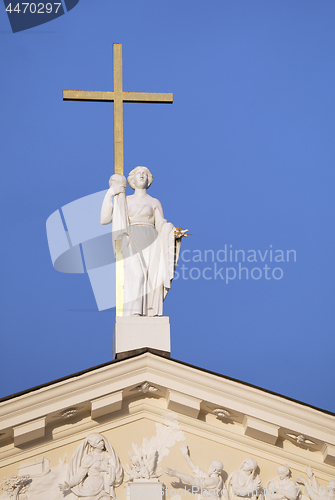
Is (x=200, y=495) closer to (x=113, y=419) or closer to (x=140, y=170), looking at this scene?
(x=113, y=419)

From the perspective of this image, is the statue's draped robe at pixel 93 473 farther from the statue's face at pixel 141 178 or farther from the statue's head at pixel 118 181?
the statue's face at pixel 141 178

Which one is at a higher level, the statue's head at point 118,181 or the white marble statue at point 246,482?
the statue's head at point 118,181

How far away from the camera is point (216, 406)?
12.0 m

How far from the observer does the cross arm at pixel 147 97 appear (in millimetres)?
14490

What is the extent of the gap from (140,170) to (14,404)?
4.81 metres

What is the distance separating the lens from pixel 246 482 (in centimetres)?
1171

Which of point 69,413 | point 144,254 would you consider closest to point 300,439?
point 69,413

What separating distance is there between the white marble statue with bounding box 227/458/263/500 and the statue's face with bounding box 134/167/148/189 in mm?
5006

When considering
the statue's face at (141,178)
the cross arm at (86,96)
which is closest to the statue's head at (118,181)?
the statue's face at (141,178)

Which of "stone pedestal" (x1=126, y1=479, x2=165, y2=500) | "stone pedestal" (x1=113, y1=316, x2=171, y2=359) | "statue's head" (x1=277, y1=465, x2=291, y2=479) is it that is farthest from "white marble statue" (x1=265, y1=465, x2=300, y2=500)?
"stone pedestal" (x1=113, y1=316, x2=171, y2=359)

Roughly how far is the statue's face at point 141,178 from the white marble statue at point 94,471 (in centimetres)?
450

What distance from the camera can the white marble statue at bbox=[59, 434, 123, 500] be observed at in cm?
1137

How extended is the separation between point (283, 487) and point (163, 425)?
197 centimetres

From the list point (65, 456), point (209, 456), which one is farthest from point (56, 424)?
point (209, 456)
